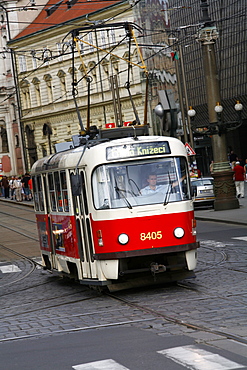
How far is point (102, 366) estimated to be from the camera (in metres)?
7.81

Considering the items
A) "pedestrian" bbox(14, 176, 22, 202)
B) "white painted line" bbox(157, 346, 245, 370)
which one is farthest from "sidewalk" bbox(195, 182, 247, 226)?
"pedestrian" bbox(14, 176, 22, 202)

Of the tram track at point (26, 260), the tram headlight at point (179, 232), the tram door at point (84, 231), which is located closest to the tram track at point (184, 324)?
the tram door at point (84, 231)

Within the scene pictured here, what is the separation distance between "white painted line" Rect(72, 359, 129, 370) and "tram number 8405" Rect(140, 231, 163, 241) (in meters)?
4.95

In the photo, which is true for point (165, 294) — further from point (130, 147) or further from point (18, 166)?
point (18, 166)

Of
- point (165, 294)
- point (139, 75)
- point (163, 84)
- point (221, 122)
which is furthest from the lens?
point (139, 75)

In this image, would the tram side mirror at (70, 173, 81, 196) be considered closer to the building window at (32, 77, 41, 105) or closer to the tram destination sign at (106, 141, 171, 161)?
the tram destination sign at (106, 141, 171, 161)

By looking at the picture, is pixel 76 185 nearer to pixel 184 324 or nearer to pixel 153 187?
pixel 153 187

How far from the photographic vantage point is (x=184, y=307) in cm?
1132

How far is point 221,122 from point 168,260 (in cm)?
1823

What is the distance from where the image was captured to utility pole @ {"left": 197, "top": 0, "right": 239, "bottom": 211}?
101 feet

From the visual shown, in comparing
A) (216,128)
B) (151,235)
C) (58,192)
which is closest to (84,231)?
(151,235)

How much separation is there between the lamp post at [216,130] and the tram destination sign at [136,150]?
1759 centimetres

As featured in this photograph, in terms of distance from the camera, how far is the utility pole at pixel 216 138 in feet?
101

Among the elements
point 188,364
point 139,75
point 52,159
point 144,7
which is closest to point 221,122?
point 52,159
